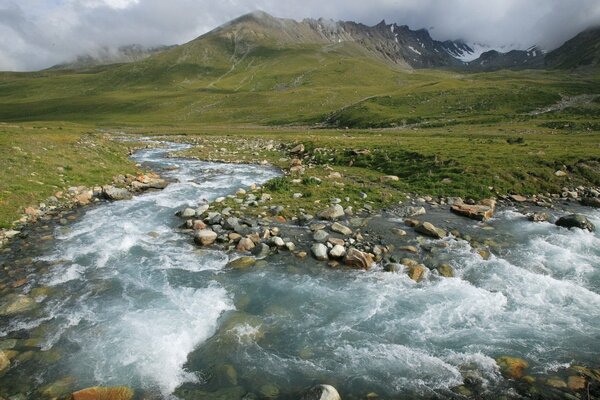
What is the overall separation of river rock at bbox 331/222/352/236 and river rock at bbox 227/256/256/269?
5.12m

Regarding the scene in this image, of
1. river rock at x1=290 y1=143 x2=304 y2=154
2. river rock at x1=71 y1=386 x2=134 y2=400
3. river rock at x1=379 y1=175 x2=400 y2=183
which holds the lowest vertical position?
river rock at x1=71 y1=386 x2=134 y2=400

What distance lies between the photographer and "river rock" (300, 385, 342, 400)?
930cm

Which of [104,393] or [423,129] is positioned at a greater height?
[423,129]

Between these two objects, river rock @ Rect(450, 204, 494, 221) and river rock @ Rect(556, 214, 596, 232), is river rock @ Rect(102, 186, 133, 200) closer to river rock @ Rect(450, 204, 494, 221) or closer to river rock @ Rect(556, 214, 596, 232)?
river rock @ Rect(450, 204, 494, 221)

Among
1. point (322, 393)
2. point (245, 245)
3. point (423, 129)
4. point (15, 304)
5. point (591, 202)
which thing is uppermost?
point (423, 129)

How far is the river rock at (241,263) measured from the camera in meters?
16.7

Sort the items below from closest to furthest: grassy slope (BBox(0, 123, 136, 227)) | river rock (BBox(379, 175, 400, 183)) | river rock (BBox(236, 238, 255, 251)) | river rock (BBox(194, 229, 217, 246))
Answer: river rock (BBox(236, 238, 255, 251)), river rock (BBox(194, 229, 217, 246)), grassy slope (BBox(0, 123, 136, 227)), river rock (BBox(379, 175, 400, 183))

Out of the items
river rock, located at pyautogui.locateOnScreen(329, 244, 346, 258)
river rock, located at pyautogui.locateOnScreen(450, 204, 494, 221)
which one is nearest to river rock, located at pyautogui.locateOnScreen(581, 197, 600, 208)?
river rock, located at pyautogui.locateOnScreen(450, 204, 494, 221)

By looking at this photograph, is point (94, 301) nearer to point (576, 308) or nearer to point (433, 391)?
point (433, 391)

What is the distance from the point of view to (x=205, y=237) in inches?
739

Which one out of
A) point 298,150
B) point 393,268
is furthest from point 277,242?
point 298,150

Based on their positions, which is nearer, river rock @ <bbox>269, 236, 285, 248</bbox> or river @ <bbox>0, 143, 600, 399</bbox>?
river @ <bbox>0, 143, 600, 399</bbox>

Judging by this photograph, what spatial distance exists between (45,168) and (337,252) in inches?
966

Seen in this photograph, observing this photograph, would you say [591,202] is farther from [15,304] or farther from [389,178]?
[15,304]
